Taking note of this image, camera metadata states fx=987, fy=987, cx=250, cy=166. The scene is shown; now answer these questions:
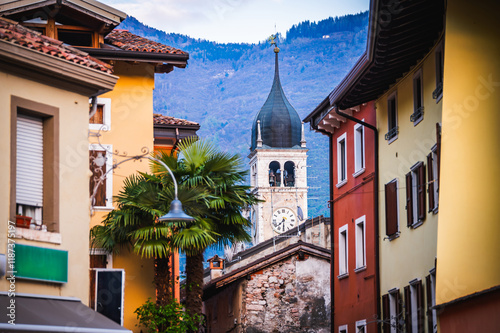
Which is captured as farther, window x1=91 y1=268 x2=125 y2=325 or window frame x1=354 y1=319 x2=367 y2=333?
window frame x1=354 y1=319 x2=367 y2=333

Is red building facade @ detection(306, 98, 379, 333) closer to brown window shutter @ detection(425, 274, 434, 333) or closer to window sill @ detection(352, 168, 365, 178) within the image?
window sill @ detection(352, 168, 365, 178)

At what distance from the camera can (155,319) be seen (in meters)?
24.6

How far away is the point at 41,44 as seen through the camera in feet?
53.5

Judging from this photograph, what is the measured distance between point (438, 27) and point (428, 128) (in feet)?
8.78

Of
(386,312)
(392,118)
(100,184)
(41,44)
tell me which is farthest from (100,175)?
(41,44)

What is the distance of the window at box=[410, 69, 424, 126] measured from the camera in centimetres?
2252

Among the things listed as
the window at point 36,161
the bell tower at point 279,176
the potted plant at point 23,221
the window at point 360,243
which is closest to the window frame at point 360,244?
the window at point 360,243

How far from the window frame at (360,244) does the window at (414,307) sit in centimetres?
485

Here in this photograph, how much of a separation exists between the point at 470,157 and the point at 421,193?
171 inches

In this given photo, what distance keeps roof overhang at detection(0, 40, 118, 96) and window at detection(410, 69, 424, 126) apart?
806 cm

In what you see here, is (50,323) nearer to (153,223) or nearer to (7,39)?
(7,39)

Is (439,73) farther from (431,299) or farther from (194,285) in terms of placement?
(194,285)

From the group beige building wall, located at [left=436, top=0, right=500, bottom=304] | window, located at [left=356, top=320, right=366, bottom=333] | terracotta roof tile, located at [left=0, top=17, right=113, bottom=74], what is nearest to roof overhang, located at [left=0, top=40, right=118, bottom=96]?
terracotta roof tile, located at [left=0, top=17, right=113, bottom=74]

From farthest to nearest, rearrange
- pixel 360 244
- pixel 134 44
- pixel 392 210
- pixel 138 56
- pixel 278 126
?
pixel 278 126
pixel 360 244
pixel 134 44
pixel 138 56
pixel 392 210
